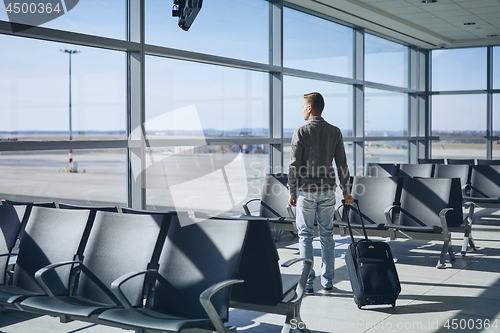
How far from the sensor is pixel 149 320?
3.03 m

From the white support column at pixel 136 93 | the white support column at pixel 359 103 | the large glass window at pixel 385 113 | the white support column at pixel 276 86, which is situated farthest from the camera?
the large glass window at pixel 385 113

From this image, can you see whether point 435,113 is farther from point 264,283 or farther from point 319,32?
point 264,283

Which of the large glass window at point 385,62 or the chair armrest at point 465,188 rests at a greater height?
the large glass window at point 385,62

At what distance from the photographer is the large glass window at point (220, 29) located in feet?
22.0

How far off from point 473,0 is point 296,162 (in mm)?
5621

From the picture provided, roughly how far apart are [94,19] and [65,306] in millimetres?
3425

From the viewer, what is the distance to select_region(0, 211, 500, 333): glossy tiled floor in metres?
4.11

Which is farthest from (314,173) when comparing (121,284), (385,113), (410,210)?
(385,113)

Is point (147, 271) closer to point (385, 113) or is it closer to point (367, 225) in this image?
point (367, 225)

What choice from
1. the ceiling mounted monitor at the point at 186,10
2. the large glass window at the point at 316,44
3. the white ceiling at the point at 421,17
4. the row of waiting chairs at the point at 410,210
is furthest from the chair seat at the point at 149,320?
the white ceiling at the point at 421,17

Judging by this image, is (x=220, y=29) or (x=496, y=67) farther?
(x=496, y=67)

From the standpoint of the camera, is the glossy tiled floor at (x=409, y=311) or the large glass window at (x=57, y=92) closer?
the glossy tiled floor at (x=409, y=311)

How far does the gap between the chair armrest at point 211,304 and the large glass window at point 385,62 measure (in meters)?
9.24

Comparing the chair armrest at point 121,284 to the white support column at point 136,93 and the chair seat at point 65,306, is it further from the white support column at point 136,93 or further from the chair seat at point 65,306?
the white support column at point 136,93
